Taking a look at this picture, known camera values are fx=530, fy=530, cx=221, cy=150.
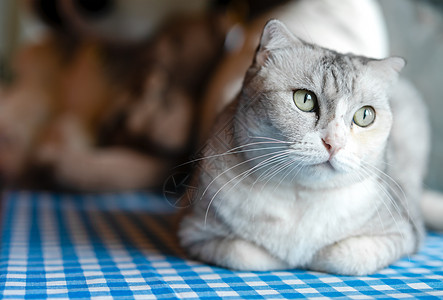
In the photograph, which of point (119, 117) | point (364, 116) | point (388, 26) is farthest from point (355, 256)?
point (119, 117)

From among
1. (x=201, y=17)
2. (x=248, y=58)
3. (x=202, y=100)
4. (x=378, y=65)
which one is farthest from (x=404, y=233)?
(x=201, y=17)

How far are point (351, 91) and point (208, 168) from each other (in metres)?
0.26

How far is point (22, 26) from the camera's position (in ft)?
8.64

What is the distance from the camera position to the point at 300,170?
794 millimetres

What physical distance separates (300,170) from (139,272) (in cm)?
31

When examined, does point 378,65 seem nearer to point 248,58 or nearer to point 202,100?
point 248,58

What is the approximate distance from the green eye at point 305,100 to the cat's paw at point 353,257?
0.78 ft

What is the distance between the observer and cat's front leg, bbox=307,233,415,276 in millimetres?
851

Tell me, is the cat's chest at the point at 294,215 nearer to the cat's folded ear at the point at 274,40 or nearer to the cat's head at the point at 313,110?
the cat's head at the point at 313,110

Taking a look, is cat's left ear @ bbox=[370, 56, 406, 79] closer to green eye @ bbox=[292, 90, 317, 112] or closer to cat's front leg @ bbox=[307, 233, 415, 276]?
green eye @ bbox=[292, 90, 317, 112]

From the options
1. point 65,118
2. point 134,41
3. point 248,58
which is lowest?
point 65,118

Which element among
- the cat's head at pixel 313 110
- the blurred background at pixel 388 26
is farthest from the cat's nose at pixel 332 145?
the blurred background at pixel 388 26

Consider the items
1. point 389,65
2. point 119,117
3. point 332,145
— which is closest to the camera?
point 332,145

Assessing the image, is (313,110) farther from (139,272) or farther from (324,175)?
(139,272)
